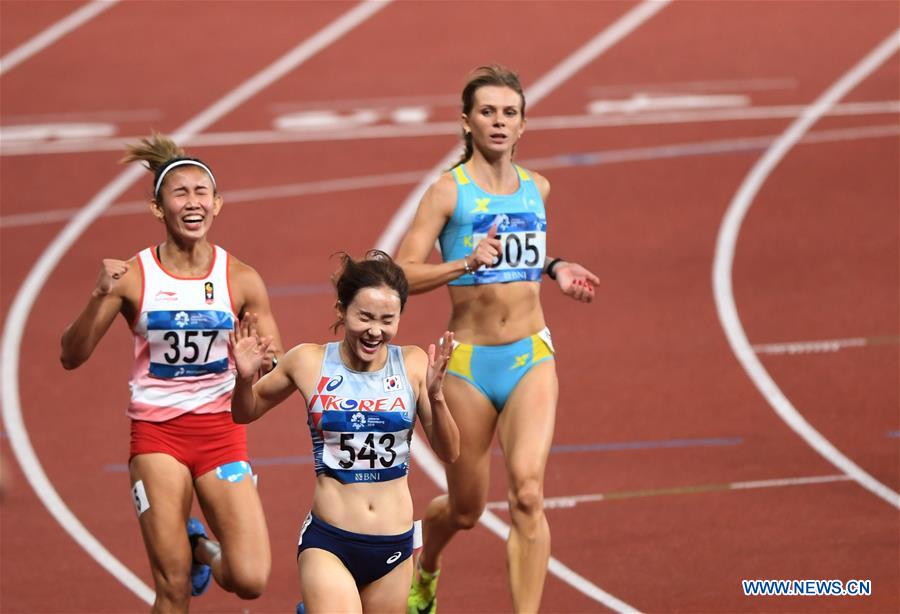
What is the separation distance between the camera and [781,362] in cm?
1127

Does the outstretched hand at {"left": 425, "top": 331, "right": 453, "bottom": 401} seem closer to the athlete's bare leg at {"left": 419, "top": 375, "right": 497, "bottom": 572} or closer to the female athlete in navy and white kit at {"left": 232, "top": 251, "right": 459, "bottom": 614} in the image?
the female athlete in navy and white kit at {"left": 232, "top": 251, "right": 459, "bottom": 614}

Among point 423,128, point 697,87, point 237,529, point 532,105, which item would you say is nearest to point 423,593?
point 237,529

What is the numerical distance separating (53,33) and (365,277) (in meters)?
13.2

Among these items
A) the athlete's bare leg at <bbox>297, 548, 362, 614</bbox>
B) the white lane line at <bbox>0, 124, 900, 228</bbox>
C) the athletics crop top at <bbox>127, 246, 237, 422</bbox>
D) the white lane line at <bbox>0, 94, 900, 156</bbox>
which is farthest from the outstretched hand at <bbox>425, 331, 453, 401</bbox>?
the white lane line at <bbox>0, 94, 900, 156</bbox>

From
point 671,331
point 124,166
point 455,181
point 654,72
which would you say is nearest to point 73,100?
point 124,166

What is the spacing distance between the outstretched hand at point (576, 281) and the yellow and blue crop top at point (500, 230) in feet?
0.52

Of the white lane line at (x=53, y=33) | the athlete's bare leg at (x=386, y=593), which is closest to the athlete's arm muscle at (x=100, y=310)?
the athlete's bare leg at (x=386, y=593)

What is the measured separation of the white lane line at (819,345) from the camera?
37.7 feet

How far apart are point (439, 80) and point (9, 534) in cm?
882

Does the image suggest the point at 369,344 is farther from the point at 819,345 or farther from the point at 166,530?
the point at 819,345

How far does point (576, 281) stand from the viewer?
23.2 feet

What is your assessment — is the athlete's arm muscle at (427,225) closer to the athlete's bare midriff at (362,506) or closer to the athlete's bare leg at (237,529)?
the athlete's bare leg at (237,529)

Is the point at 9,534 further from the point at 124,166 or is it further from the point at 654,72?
the point at 654,72

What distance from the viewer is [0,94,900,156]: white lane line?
51.5 feet
